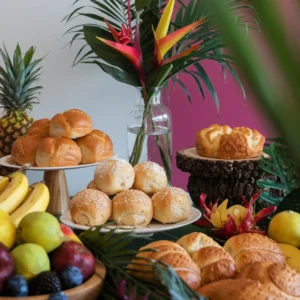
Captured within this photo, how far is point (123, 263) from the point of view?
66 cm

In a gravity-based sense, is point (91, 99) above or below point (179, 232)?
above

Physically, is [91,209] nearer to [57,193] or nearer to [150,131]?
[57,193]

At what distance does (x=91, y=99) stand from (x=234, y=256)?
172cm

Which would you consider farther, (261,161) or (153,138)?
(153,138)

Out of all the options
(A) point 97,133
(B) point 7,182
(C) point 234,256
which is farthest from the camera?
(A) point 97,133

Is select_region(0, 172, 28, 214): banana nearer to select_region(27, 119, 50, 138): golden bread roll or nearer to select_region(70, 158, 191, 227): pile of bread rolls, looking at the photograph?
select_region(70, 158, 191, 227): pile of bread rolls

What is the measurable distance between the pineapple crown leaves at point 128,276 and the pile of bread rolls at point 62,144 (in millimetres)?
531

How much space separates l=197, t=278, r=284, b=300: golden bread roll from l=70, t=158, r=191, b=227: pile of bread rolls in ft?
1.39

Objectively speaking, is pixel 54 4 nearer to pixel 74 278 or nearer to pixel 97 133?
pixel 97 133

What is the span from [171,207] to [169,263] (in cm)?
39

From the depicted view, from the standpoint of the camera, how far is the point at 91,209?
97cm

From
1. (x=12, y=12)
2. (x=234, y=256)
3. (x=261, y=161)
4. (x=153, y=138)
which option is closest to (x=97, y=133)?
(x=153, y=138)

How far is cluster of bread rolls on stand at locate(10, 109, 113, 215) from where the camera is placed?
49.8 inches

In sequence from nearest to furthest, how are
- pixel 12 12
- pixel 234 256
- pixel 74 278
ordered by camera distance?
1. pixel 74 278
2. pixel 234 256
3. pixel 12 12
